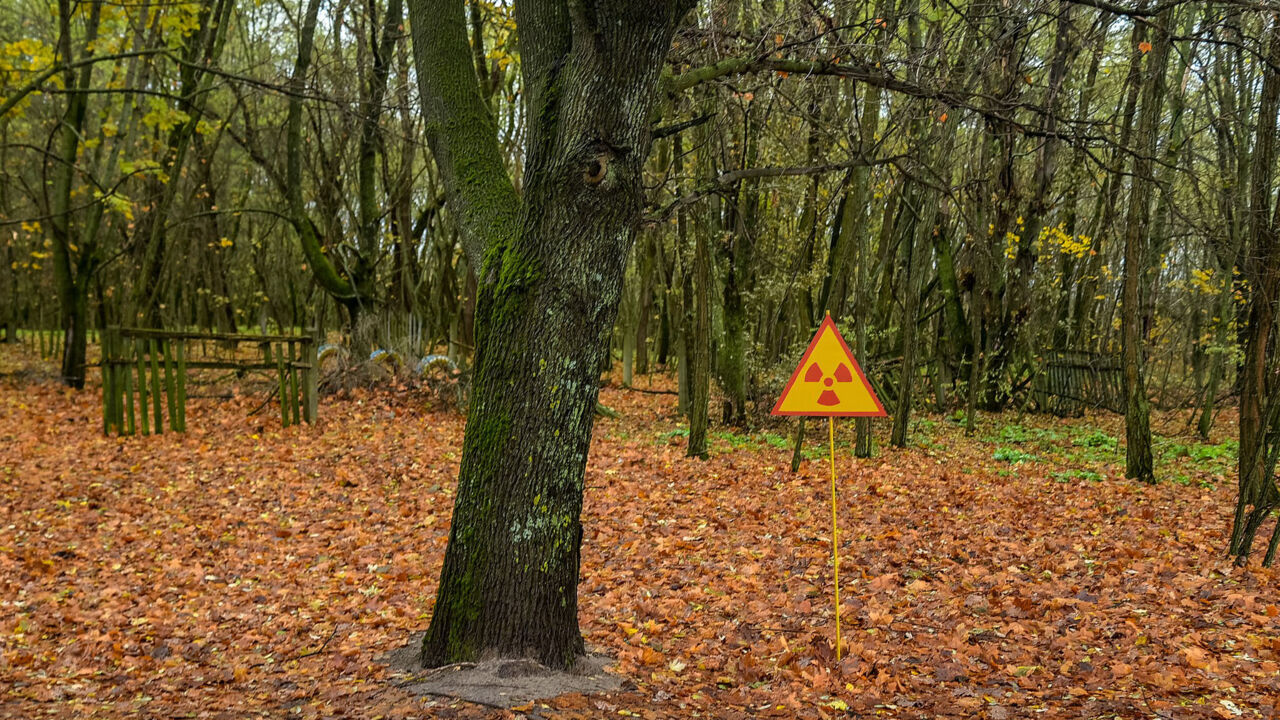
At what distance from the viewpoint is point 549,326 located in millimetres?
4098

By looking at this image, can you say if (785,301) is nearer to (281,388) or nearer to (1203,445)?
(1203,445)

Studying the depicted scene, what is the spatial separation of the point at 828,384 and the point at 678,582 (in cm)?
233

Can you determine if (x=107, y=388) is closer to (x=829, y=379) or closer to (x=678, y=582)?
(x=678, y=582)

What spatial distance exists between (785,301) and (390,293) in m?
8.64

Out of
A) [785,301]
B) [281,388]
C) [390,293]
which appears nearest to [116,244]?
[390,293]

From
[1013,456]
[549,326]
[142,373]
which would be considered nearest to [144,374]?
[142,373]

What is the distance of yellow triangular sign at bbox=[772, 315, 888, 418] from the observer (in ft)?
16.6

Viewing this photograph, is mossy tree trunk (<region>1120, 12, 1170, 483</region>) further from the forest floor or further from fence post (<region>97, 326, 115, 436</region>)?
fence post (<region>97, 326, 115, 436</region>)

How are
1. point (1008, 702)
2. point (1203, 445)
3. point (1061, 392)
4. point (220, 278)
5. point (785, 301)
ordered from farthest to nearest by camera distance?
point (220, 278) → point (1061, 392) → point (785, 301) → point (1203, 445) → point (1008, 702)

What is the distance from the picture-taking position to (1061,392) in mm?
17500

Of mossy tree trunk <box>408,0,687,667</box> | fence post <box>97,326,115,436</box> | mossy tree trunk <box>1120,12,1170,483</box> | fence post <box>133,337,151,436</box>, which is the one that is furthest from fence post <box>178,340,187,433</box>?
mossy tree trunk <box>1120,12,1170,483</box>

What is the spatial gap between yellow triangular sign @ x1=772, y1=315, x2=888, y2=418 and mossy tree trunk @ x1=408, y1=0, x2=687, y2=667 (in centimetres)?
146

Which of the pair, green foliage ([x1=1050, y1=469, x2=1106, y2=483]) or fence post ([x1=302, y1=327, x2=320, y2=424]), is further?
fence post ([x1=302, y1=327, x2=320, y2=424])

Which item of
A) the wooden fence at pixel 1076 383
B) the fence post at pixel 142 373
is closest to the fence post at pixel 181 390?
the fence post at pixel 142 373
